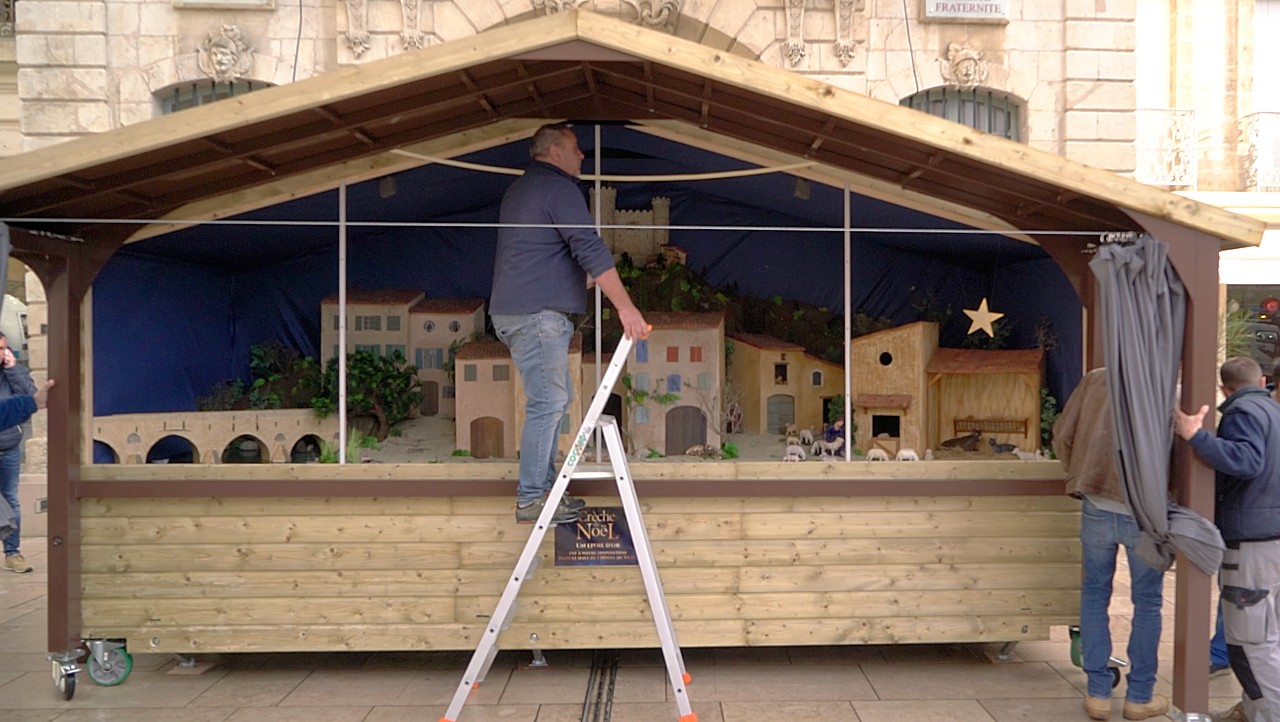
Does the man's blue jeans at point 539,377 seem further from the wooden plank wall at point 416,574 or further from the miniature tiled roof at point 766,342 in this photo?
the miniature tiled roof at point 766,342

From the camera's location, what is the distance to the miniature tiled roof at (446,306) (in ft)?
23.0

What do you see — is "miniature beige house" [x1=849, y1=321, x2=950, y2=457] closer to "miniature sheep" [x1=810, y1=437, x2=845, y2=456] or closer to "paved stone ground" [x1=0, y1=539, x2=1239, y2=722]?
"miniature sheep" [x1=810, y1=437, x2=845, y2=456]

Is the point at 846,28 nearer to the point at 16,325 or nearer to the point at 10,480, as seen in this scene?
the point at 10,480

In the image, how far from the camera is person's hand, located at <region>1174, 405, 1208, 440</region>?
450 centimetres

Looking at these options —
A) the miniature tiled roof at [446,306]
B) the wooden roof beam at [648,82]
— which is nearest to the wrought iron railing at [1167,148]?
the miniature tiled roof at [446,306]

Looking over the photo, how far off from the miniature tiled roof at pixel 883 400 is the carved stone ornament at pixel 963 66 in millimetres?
7116

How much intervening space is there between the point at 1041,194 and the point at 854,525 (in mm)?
2111

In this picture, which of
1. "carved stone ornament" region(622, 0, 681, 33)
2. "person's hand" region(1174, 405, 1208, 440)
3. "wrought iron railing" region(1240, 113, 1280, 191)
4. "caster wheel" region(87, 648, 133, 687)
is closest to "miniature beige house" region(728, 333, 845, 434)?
"person's hand" region(1174, 405, 1208, 440)

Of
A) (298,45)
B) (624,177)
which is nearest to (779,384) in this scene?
(624,177)

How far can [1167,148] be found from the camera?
14453 millimetres

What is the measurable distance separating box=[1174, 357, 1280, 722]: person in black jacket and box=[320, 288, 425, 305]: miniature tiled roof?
5022mm

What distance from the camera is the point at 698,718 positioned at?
497 centimetres

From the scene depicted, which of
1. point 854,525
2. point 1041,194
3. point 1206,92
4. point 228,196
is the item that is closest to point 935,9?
point 1206,92

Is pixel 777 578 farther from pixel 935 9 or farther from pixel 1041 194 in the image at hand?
pixel 935 9
